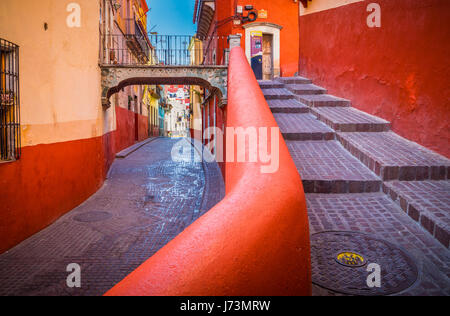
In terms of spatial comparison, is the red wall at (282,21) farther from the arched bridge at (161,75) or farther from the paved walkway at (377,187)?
the paved walkway at (377,187)

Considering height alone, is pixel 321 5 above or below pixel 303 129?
above

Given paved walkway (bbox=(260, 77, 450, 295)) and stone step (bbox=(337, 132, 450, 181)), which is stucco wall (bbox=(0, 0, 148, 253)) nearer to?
paved walkway (bbox=(260, 77, 450, 295))

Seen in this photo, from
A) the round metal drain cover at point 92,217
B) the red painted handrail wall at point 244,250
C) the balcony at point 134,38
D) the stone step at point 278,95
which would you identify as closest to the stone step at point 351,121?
the stone step at point 278,95

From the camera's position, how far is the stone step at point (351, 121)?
5457mm

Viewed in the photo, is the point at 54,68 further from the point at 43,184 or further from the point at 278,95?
the point at 278,95

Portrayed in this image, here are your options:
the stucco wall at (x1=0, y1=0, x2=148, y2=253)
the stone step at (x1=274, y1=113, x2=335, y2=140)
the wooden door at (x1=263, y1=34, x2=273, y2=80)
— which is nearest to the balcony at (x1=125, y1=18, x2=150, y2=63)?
the wooden door at (x1=263, y1=34, x2=273, y2=80)

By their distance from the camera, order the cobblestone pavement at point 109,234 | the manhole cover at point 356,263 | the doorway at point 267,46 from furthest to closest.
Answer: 1. the doorway at point 267,46
2. the cobblestone pavement at point 109,234
3. the manhole cover at point 356,263

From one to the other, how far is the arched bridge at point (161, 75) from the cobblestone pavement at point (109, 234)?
9.48 ft

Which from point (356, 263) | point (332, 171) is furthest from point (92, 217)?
point (356, 263)

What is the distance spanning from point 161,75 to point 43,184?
5.00 metres

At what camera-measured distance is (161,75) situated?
981cm

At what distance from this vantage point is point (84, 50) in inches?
327

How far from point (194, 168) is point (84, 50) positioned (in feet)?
20.5

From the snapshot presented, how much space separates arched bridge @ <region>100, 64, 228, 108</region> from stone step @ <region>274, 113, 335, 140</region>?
146 inches
